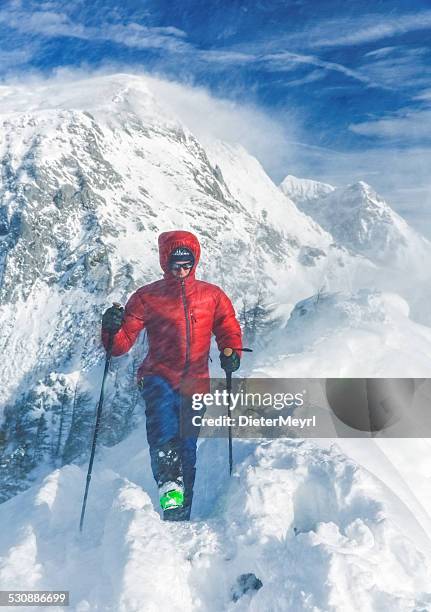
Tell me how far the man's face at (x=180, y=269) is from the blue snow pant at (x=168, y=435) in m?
1.32

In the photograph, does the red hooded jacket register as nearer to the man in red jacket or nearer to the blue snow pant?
the man in red jacket

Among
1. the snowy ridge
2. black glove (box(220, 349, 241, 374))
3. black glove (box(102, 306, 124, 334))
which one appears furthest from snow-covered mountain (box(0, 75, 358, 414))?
black glove (box(102, 306, 124, 334))

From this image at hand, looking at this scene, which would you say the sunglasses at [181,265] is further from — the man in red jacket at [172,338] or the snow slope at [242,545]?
the snow slope at [242,545]

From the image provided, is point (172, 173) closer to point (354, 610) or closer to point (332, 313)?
point (332, 313)

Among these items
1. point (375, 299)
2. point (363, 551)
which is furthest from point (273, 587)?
A: point (375, 299)

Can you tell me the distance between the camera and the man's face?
5.77 meters

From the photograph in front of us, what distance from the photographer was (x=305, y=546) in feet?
12.6

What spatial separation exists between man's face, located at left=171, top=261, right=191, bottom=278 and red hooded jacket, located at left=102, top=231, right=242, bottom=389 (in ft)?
0.21

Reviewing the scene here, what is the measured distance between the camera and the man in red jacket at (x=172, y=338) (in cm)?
555

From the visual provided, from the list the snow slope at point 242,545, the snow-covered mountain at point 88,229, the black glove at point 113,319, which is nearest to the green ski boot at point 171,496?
the snow slope at point 242,545

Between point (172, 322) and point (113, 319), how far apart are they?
2.40 ft

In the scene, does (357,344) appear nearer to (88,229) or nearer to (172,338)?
(172,338)

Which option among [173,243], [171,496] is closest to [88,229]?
[173,243]

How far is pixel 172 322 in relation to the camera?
228 inches
